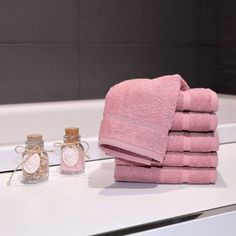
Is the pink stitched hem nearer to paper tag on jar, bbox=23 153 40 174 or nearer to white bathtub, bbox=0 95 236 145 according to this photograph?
paper tag on jar, bbox=23 153 40 174

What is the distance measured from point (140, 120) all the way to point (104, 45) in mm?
1120

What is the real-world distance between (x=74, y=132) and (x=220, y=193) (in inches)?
12.7

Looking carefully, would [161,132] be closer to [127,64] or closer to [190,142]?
[190,142]

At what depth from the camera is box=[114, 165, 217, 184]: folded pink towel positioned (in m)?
0.89

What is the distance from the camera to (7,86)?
1.73 m

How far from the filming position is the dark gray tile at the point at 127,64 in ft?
6.24

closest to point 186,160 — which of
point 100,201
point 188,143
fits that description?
point 188,143

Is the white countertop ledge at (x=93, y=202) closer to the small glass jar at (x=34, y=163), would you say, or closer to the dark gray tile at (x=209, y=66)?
the small glass jar at (x=34, y=163)

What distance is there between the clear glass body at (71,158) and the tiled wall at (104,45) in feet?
2.80

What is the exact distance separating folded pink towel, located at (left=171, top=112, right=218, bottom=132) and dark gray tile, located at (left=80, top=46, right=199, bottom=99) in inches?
42.0

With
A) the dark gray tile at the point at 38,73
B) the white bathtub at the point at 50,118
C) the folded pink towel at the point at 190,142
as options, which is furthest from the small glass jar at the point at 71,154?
the dark gray tile at the point at 38,73

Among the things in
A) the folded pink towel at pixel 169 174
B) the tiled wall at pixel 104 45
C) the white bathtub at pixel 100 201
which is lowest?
the white bathtub at pixel 100 201

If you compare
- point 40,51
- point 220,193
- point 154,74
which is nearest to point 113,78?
point 154,74

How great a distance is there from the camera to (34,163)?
89cm
